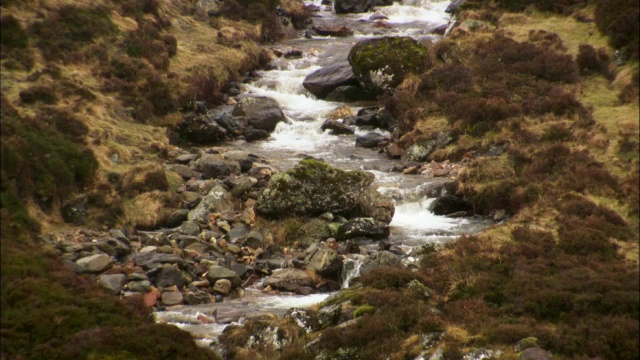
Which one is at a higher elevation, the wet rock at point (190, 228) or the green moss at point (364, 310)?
the green moss at point (364, 310)

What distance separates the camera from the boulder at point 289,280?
1905 cm

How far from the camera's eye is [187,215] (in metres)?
23.1

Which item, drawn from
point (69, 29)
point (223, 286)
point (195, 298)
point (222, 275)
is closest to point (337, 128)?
point (69, 29)

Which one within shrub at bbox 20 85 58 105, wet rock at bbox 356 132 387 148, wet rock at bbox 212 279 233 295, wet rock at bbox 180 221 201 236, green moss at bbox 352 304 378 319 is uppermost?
shrub at bbox 20 85 58 105

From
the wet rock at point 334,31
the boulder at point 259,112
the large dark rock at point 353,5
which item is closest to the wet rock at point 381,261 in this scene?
the boulder at point 259,112

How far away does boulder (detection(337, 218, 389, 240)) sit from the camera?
22047mm

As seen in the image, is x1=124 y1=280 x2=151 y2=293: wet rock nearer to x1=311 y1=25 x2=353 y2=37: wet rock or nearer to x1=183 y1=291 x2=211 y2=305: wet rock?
x1=183 y1=291 x2=211 y2=305: wet rock

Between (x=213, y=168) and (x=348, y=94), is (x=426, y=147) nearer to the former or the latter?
(x=213, y=168)

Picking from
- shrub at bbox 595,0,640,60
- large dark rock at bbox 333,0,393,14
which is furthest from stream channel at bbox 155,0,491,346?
shrub at bbox 595,0,640,60

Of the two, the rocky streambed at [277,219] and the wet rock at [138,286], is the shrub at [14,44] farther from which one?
the wet rock at [138,286]

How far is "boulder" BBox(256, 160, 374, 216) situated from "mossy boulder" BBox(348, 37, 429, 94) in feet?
43.6

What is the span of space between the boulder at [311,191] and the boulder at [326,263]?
3.08 m

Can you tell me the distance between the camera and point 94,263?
60.2 ft

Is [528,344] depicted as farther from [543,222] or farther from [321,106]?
[321,106]
